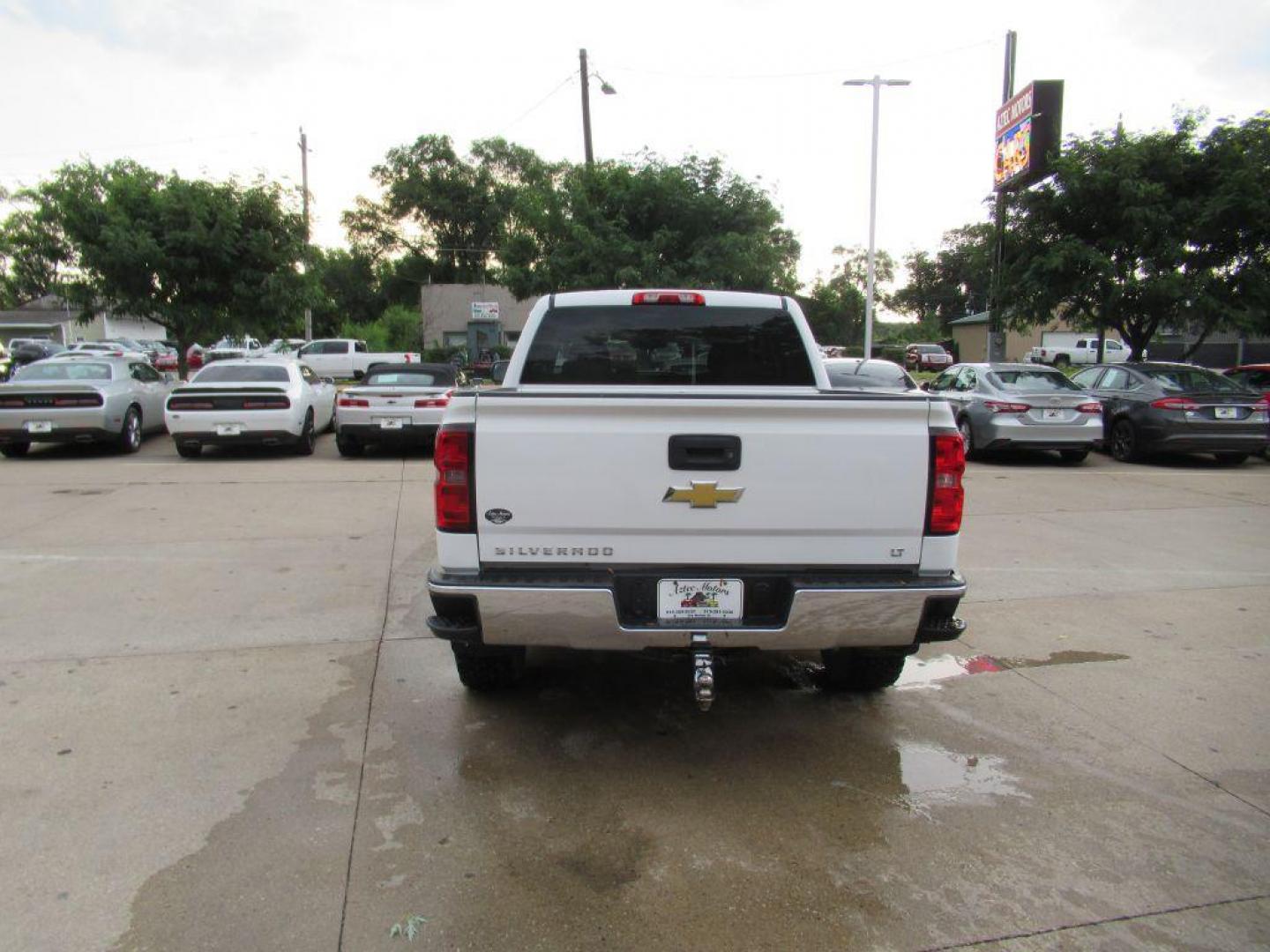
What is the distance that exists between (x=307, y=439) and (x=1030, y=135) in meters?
14.5

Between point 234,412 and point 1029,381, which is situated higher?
point 1029,381

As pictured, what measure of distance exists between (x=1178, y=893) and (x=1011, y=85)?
20.4 m

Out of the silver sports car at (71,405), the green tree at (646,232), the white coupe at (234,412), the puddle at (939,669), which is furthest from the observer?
the green tree at (646,232)

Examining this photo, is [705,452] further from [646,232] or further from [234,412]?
[646,232]

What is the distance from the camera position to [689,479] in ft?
11.1

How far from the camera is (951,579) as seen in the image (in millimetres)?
3488

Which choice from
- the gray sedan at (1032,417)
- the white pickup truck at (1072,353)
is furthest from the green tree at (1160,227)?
the white pickup truck at (1072,353)

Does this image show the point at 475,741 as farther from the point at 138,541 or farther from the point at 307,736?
the point at 138,541

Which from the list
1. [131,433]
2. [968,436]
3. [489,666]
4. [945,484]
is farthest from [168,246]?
[945,484]

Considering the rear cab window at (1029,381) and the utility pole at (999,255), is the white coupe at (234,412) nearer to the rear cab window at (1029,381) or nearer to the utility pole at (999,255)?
the rear cab window at (1029,381)

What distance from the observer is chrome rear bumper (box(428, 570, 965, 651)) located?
3.39 meters

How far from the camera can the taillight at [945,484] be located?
11.2 feet

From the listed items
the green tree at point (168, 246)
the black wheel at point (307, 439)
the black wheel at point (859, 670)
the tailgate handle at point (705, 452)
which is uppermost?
the green tree at point (168, 246)

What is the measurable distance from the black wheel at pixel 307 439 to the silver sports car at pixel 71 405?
8.27ft
